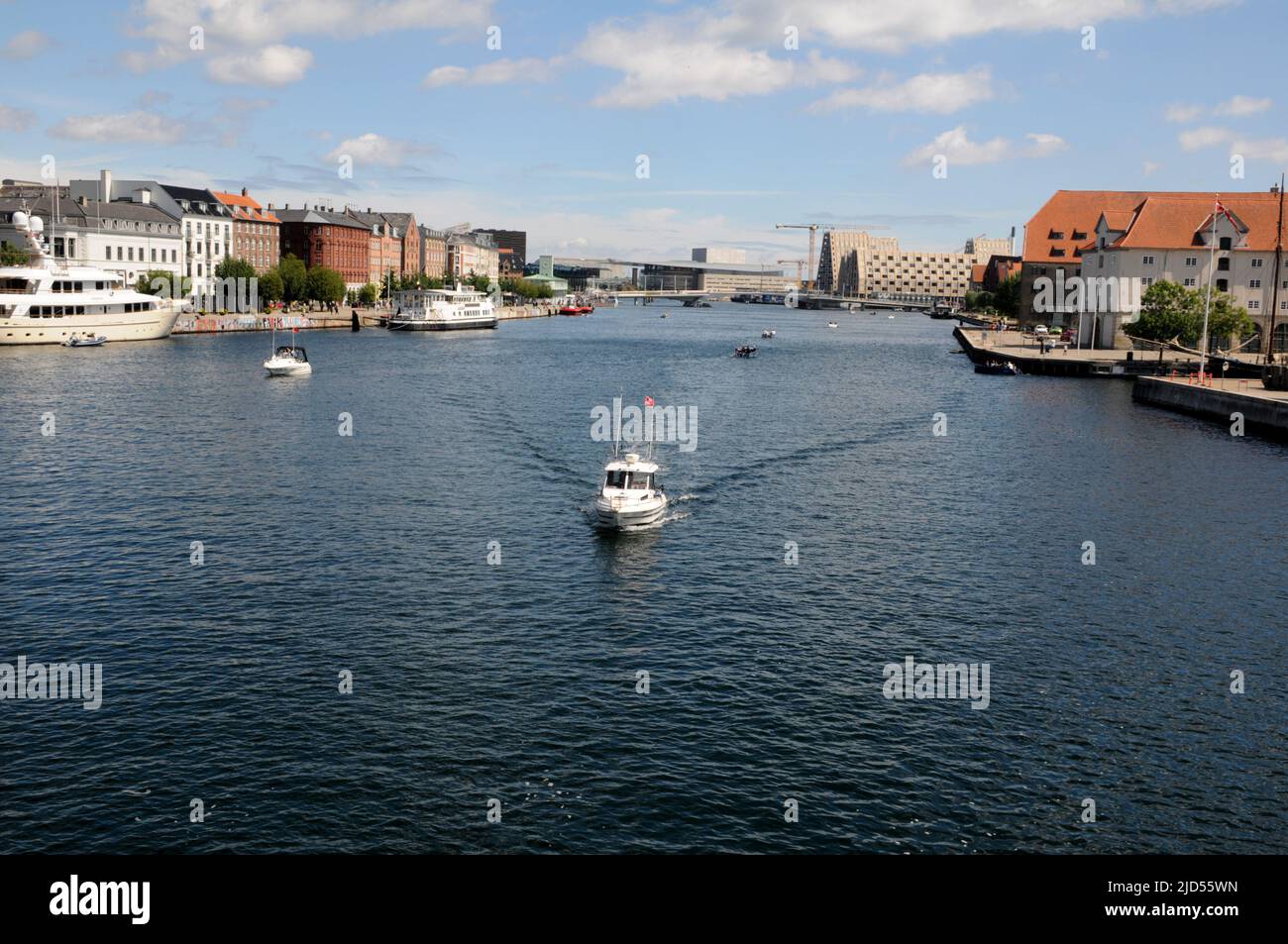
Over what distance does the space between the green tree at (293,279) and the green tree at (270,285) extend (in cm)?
233

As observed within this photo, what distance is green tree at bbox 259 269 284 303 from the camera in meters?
178

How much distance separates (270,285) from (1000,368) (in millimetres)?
113306

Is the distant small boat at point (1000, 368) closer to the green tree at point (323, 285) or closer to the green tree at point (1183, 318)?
the green tree at point (1183, 318)

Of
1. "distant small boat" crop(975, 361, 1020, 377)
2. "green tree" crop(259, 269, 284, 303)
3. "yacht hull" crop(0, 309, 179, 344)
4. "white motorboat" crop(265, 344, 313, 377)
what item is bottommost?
"white motorboat" crop(265, 344, 313, 377)

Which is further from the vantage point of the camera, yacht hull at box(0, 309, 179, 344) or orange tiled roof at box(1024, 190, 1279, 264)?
orange tiled roof at box(1024, 190, 1279, 264)

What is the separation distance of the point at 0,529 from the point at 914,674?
109ft

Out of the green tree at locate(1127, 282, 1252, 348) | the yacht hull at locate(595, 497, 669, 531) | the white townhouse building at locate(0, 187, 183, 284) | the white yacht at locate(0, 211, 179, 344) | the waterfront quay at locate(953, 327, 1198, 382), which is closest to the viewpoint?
the yacht hull at locate(595, 497, 669, 531)

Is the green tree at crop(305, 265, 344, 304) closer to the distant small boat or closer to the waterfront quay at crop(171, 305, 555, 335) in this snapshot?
the waterfront quay at crop(171, 305, 555, 335)

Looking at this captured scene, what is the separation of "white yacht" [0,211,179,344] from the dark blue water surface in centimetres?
6565

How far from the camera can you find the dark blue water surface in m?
22.5

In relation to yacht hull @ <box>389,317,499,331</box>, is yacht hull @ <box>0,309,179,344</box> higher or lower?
lower

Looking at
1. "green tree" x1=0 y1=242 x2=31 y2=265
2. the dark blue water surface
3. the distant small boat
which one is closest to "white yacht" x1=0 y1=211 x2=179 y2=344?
"green tree" x1=0 y1=242 x2=31 y2=265

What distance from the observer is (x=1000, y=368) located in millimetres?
116125

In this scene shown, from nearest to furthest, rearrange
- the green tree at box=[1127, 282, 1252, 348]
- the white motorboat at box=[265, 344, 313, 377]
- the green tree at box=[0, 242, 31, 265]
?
the white motorboat at box=[265, 344, 313, 377] < the green tree at box=[1127, 282, 1252, 348] < the green tree at box=[0, 242, 31, 265]
